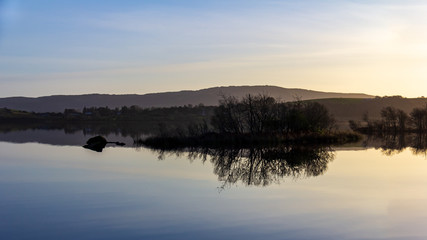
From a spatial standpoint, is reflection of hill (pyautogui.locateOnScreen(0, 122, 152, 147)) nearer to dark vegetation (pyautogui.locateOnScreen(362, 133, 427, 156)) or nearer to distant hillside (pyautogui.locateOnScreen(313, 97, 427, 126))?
dark vegetation (pyautogui.locateOnScreen(362, 133, 427, 156))

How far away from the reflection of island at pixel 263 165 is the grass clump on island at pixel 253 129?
6167 mm

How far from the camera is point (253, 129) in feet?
132

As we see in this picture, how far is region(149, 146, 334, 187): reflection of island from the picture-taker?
18547 mm

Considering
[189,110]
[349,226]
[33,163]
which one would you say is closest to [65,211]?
[349,226]

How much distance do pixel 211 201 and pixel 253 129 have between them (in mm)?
26733

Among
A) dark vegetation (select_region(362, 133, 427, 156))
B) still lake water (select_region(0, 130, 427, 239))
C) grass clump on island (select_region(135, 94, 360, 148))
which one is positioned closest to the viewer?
still lake water (select_region(0, 130, 427, 239))

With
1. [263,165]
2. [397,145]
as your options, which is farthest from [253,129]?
[263,165]

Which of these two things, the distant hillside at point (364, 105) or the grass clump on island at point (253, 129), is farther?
the distant hillside at point (364, 105)

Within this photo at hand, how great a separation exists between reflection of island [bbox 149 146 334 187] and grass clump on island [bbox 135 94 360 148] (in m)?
6.17

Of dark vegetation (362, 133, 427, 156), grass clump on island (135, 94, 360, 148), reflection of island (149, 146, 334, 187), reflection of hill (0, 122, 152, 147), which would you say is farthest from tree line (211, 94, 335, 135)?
reflection of island (149, 146, 334, 187)

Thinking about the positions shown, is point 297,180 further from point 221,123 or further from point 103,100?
point 103,100

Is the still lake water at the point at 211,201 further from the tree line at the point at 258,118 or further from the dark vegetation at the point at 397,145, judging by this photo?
the tree line at the point at 258,118

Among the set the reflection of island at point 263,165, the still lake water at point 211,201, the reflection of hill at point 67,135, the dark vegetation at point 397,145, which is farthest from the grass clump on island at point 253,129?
the still lake water at point 211,201

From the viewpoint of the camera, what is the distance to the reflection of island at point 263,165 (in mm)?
18547
